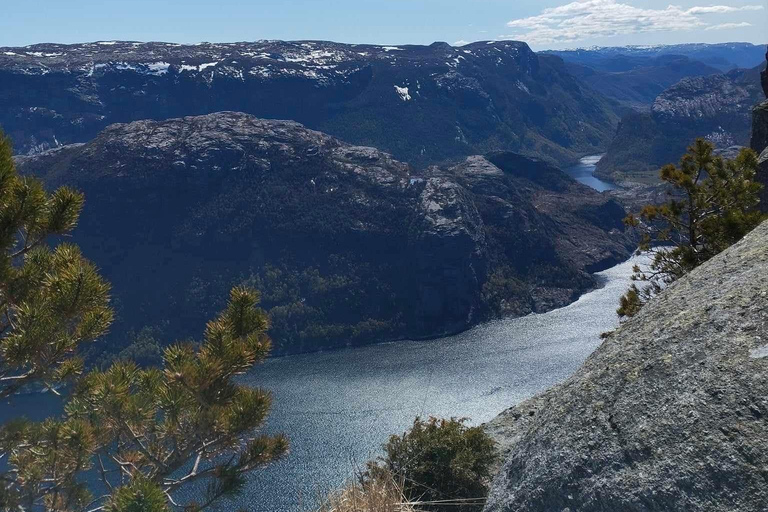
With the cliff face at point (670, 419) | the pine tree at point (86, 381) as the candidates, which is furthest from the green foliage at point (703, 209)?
the pine tree at point (86, 381)

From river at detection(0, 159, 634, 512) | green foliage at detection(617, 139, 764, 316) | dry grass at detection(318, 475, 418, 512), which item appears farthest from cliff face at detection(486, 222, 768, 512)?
river at detection(0, 159, 634, 512)

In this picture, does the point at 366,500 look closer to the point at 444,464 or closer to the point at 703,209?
the point at 444,464

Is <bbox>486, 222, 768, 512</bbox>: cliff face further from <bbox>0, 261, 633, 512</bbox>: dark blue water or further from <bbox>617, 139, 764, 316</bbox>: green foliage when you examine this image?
<bbox>0, 261, 633, 512</bbox>: dark blue water

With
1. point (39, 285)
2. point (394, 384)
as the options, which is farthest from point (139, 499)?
point (394, 384)

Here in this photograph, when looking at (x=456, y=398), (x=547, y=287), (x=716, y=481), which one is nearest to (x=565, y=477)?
(x=716, y=481)

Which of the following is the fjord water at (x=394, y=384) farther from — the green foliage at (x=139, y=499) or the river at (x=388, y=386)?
the green foliage at (x=139, y=499)

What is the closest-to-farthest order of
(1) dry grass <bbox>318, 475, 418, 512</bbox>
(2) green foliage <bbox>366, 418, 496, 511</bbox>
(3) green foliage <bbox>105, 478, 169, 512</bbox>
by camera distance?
1. (1) dry grass <bbox>318, 475, 418, 512</bbox>
2. (3) green foliage <bbox>105, 478, 169, 512</bbox>
3. (2) green foliage <bbox>366, 418, 496, 511</bbox>

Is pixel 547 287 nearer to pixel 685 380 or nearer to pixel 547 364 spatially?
pixel 547 364
